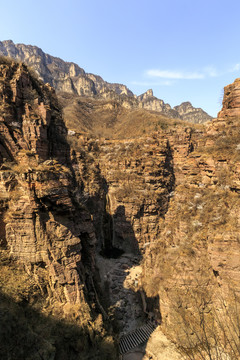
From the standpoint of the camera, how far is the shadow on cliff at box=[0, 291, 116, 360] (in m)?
7.46

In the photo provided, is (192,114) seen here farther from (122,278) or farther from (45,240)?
(45,240)

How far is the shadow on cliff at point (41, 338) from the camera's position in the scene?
7.46 metres

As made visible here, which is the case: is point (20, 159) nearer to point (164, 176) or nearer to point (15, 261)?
point (15, 261)

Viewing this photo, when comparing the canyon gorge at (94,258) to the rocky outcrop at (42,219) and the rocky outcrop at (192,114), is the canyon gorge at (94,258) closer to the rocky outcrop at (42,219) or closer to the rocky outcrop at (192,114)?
the rocky outcrop at (42,219)

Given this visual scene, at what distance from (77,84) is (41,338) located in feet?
521

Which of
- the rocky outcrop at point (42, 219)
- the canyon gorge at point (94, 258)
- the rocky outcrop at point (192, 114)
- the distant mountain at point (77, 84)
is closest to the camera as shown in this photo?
→ the canyon gorge at point (94, 258)

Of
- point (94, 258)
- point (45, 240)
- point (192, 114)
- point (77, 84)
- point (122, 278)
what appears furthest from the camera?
point (77, 84)

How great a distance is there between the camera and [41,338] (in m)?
8.80

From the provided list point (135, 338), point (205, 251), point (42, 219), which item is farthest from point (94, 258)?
point (205, 251)

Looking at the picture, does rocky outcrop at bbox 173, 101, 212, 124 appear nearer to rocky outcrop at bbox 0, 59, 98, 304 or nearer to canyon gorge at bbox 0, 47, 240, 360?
canyon gorge at bbox 0, 47, 240, 360

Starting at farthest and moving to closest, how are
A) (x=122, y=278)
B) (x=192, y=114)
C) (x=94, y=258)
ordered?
(x=192, y=114), (x=122, y=278), (x=94, y=258)

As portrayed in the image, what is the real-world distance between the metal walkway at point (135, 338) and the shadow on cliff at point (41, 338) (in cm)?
714

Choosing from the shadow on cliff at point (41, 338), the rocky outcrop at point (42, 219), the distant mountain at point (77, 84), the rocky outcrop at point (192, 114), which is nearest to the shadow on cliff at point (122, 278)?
the shadow on cliff at point (41, 338)

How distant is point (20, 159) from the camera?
13.4m
